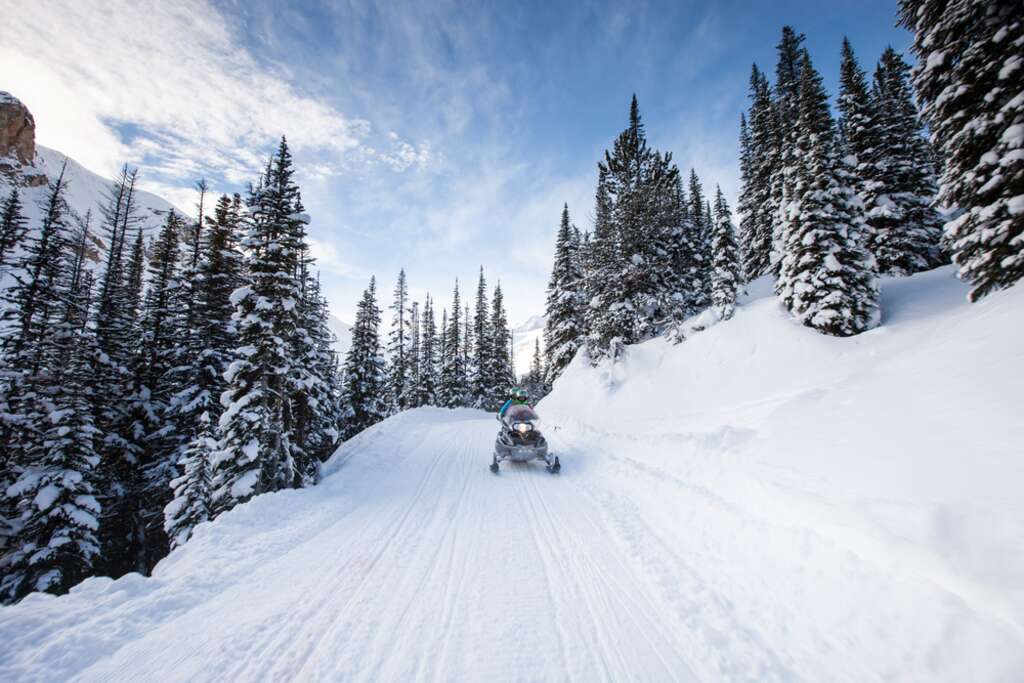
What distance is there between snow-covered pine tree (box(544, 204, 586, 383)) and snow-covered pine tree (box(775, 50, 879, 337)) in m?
15.5

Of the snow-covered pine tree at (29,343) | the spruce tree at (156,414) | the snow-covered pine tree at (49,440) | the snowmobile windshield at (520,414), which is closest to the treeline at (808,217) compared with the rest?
the snowmobile windshield at (520,414)

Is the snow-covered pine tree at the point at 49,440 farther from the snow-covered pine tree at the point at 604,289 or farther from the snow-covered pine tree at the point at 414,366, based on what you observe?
the snow-covered pine tree at the point at 414,366

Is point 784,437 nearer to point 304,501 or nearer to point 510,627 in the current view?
point 510,627

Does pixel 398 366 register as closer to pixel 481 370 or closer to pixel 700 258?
pixel 481 370

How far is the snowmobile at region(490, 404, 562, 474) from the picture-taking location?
11.1 meters

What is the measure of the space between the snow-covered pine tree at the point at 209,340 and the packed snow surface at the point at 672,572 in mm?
8242

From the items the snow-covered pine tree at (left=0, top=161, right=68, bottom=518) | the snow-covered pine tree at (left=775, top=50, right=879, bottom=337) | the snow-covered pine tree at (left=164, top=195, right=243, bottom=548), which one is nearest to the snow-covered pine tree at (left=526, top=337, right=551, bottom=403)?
the snow-covered pine tree at (left=775, top=50, right=879, bottom=337)

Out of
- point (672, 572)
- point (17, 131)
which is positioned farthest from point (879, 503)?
point (17, 131)

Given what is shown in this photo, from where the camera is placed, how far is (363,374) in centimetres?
3145

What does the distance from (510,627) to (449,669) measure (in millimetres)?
821

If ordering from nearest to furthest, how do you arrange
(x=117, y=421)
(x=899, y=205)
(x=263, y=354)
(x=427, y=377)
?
(x=263, y=354)
(x=117, y=421)
(x=899, y=205)
(x=427, y=377)

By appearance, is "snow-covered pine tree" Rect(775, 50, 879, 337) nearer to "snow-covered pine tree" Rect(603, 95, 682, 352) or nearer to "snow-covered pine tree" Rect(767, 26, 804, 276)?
"snow-covered pine tree" Rect(603, 95, 682, 352)

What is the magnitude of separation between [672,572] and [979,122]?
14310 mm

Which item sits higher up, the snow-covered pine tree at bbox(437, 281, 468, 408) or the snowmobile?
the snow-covered pine tree at bbox(437, 281, 468, 408)
